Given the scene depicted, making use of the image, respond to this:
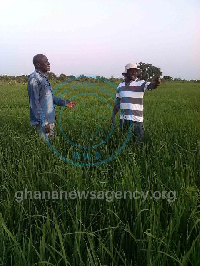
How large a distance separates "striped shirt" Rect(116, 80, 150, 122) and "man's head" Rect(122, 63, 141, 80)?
0.08 metres

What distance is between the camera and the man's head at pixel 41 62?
4176mm

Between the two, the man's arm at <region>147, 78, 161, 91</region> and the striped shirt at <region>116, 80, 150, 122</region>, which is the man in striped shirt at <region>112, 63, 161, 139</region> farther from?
the man's arm at <region>147, 78, 161, 91</region>

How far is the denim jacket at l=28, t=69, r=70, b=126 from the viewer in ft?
13.5

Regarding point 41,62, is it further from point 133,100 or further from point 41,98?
point 133,100

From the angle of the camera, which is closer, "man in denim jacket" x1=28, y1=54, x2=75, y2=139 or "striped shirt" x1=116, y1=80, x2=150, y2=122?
"man in denim jacket" x1=28, y1=54, x2=75, y2=139

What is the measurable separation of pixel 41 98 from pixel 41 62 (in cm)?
48

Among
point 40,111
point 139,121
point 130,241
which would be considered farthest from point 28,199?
point 139,121

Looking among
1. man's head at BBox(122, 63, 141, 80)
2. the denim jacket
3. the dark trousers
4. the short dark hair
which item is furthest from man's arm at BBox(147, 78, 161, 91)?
the short dark hair

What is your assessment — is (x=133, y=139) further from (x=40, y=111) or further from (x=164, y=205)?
(x=164, y=205)

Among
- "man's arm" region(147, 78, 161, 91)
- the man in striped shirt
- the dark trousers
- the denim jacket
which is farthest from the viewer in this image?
the dark trousers

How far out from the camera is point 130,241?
192cm

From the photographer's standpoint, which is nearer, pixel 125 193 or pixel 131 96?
pixel 125 193

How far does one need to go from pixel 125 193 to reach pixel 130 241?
0.46 m

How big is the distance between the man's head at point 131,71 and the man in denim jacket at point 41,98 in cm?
84
